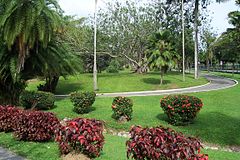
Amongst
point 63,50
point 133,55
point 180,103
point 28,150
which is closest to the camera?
point 28,150

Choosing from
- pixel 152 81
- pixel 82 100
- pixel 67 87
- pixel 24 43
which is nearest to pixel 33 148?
pixel 24 43

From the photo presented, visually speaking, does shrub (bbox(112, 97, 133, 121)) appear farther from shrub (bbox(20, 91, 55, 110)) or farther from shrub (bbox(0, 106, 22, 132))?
shrub (bbox(0, 106, 22, 132))

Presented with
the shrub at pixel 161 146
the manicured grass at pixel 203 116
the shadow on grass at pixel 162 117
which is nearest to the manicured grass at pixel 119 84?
the manicured grass at pixel 203 116

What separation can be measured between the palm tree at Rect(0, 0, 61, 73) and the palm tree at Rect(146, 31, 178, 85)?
1530 centimetres


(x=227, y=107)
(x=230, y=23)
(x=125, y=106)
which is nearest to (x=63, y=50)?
(x=125, y=106)

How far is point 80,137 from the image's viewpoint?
617 cm

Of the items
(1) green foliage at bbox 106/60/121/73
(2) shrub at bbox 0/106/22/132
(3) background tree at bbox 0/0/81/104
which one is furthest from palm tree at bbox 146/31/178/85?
(1) green foliage at bbox 106/60/121/73

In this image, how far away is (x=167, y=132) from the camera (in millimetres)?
4820

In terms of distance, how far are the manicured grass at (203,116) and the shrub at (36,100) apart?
0.74 metres

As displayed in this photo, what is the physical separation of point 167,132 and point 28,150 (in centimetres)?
442

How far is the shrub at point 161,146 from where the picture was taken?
4.36m

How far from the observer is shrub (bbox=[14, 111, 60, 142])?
844 cm

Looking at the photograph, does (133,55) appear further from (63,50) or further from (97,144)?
(97,144)

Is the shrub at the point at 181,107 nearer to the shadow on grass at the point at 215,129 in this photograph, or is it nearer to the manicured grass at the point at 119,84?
the shadow on grass at the point at 215,129
